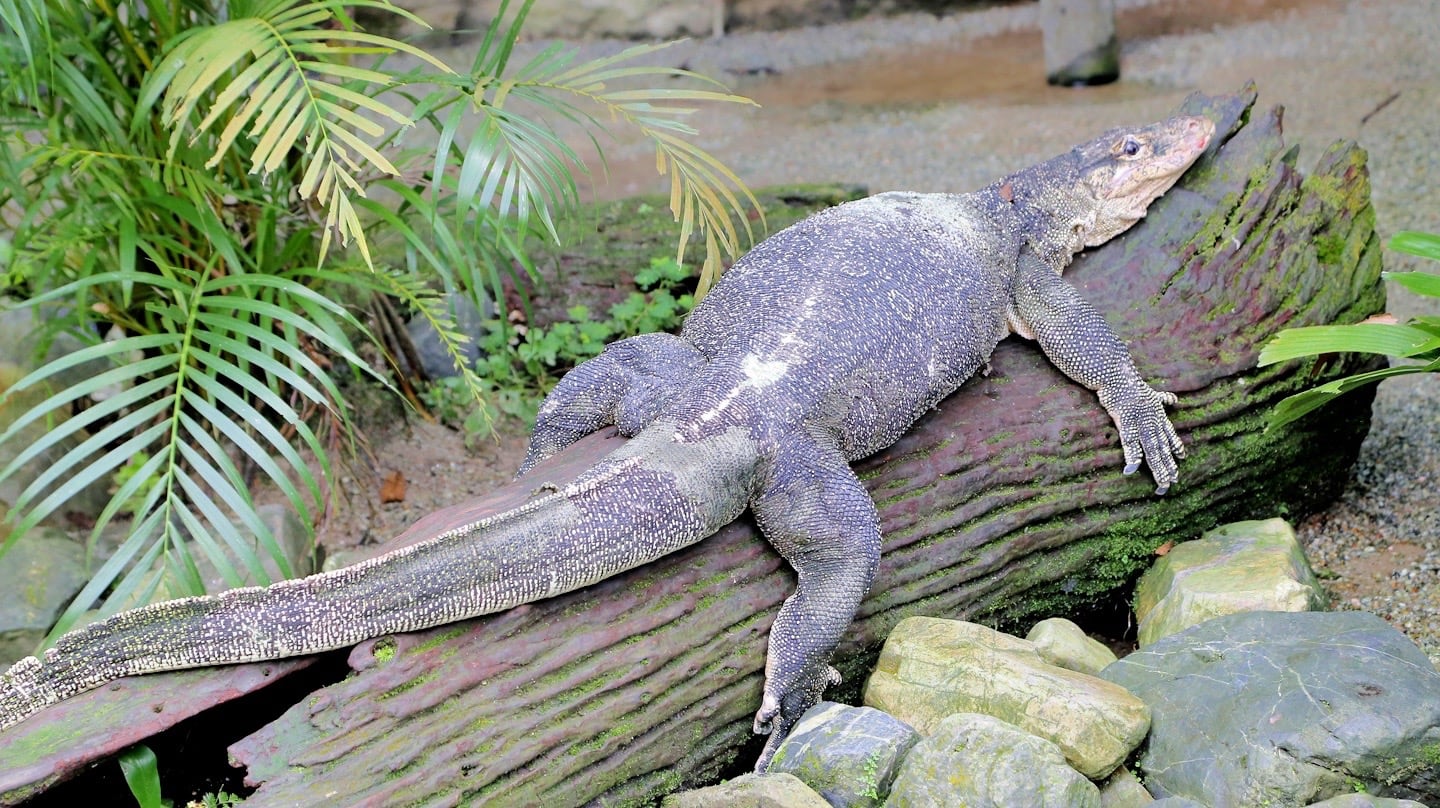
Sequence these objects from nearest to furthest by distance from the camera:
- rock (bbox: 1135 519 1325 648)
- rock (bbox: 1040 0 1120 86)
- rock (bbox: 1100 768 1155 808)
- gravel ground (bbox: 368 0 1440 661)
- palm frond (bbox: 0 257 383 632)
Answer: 1. rock (bbox: 1100 768 1155 808)
2. palm frond (bbox: 0 257 383 632)
3. rock (bbox: 1135 519 1325 648)
4. gravel ground (bbox: 368 0 1440 661)
5. rock (bbox: 1040 0 1120 86)

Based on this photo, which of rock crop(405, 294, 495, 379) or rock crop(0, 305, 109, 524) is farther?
rock crop(405, 294, 495, 379)

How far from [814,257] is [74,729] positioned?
2.56 metres

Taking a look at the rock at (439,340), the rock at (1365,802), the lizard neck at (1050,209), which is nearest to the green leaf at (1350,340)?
the lizard neck at (1050,209)

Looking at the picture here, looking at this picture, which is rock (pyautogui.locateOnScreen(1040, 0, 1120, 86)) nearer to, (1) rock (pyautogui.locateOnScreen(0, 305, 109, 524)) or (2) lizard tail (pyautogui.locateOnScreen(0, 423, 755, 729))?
(2) lizard tail (pyautogui.locateOnScreen(0, 423, 755, 729))

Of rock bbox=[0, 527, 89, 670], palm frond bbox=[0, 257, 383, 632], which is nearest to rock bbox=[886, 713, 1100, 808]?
palm frond bbox=[0, 257, 383, 632]

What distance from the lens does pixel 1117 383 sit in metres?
4.02

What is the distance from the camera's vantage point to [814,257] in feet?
13.0

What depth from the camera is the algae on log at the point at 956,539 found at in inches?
115

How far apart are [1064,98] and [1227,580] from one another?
6.27m

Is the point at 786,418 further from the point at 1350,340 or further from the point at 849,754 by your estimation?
the point at 1350,340

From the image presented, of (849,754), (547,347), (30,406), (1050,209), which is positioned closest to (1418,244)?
(1050,209)

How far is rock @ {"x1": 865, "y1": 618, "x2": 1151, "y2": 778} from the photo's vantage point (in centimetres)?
305

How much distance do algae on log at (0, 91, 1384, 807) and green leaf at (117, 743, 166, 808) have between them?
17cm

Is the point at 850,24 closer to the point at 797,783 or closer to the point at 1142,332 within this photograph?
the point at 1142,332
